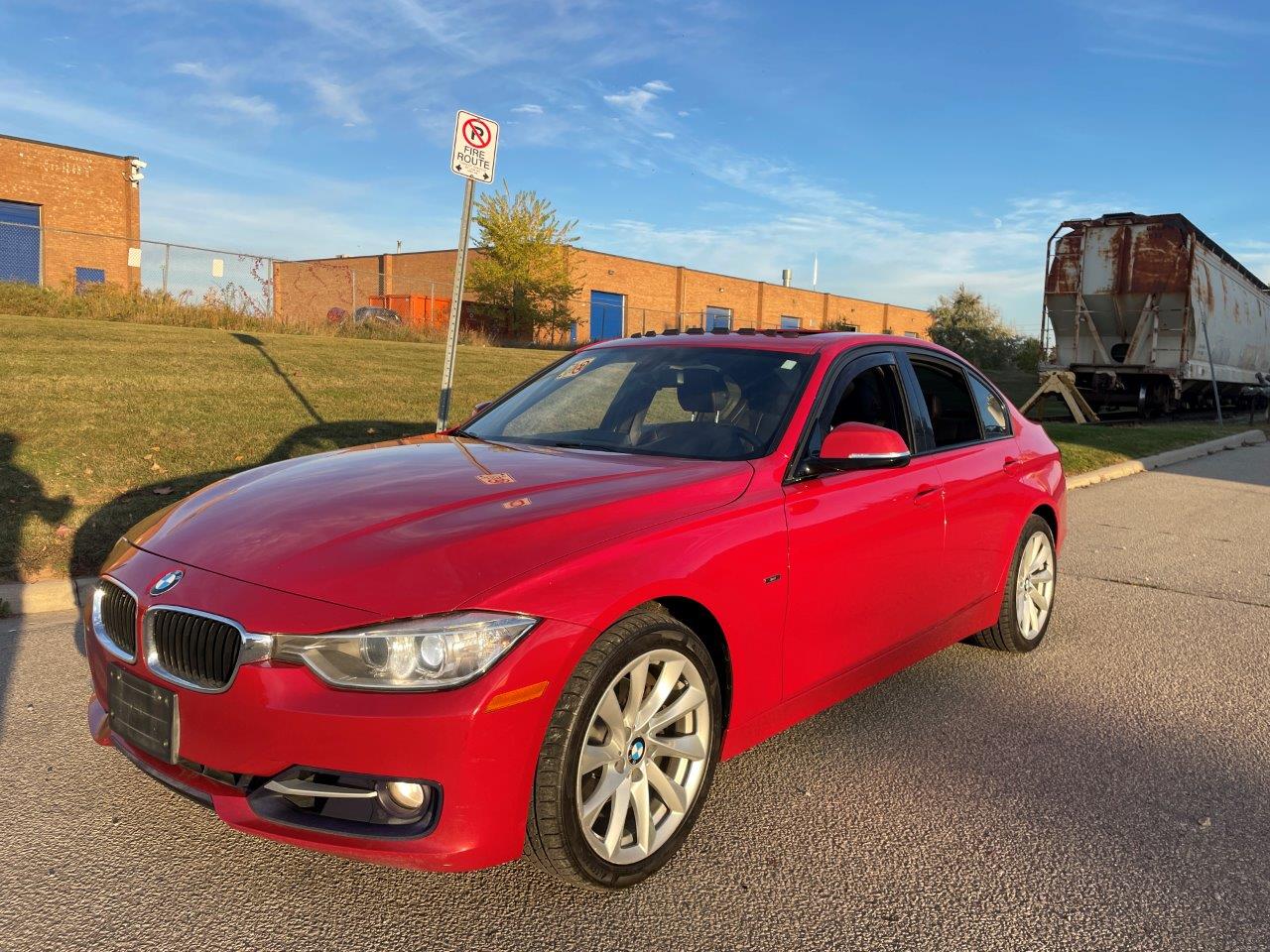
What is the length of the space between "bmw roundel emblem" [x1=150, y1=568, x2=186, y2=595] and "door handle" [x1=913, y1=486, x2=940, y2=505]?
2.74 metres

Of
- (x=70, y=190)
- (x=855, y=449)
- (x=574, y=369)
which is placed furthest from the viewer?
(x=70, y=190)

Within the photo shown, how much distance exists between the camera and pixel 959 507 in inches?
171

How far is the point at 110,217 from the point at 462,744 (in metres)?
36.4

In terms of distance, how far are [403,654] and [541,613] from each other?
355mm

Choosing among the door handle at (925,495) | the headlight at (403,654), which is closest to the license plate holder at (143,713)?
the headlight at (403,654)

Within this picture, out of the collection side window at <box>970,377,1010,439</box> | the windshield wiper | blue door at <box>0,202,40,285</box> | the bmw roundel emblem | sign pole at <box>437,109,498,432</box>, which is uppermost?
blue door at <box>0,202,40,285</box>

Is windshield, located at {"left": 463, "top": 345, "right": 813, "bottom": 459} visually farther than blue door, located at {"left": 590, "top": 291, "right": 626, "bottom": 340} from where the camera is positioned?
No

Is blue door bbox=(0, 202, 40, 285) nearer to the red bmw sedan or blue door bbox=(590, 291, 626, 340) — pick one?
the red bmw sedan

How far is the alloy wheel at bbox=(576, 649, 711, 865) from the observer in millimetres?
2736

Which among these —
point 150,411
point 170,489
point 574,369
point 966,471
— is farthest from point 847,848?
point 150,411

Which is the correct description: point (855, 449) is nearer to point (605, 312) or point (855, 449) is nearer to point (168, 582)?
point (168, 582)

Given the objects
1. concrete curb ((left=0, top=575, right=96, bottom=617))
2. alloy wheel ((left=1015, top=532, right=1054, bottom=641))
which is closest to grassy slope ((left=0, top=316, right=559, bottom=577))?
concrete curb ((left=0, top=575, right=96, bottom=617))

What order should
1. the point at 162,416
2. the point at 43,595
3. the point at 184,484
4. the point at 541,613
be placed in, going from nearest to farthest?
the point at 541,613, the point at 43,595, the point at 184,484, the point at 162,416

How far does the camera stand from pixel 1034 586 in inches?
205
